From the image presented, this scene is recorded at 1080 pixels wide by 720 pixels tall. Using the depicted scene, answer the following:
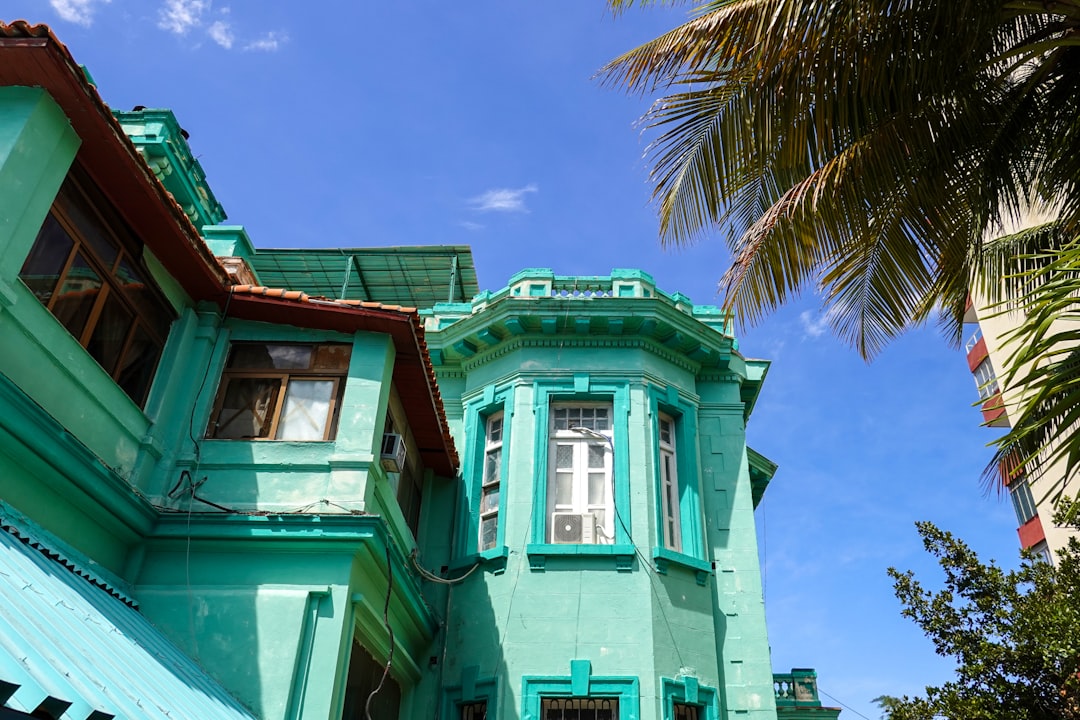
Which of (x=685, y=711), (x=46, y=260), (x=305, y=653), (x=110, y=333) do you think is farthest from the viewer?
(x=685, y=711)

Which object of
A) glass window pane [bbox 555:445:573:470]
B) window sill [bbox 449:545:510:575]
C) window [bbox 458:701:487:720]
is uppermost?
glass window pane [bbox 555:445:573:470]

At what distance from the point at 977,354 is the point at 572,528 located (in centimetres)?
2376

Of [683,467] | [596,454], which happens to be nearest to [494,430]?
[596,454]

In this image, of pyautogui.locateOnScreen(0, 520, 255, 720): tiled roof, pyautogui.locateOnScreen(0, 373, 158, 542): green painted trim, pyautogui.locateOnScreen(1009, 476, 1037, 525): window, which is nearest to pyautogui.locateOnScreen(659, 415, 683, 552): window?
pyautogui.locateOnScreen(0, 520, 255, 720): tiled roof

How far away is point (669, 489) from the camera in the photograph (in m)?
12.7

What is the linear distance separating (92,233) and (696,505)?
8.73m

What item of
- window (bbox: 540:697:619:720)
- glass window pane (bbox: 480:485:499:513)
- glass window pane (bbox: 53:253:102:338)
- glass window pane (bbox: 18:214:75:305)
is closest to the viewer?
glass window pane (bbox: 18:214:75:305)

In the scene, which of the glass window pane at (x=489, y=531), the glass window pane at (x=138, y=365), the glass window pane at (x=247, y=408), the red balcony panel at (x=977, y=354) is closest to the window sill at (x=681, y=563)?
the glass window pane at (x=489, y=531)

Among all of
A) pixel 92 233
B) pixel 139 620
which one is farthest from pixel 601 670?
pixel 92 233

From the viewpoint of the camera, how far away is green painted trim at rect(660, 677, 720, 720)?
10.5m

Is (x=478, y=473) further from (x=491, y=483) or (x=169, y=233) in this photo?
(x=169, y=233)

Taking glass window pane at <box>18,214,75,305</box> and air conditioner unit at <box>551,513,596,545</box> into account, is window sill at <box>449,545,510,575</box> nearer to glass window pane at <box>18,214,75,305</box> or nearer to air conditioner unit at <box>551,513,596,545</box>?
air conditioner unit at <box>551,513,596,545</box>

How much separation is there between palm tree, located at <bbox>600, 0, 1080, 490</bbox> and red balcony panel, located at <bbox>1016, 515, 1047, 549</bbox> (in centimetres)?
2095

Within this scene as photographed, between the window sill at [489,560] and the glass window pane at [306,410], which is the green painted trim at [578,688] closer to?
the window sill at [489,560]
